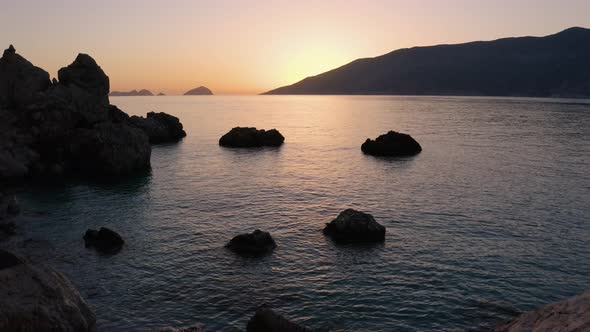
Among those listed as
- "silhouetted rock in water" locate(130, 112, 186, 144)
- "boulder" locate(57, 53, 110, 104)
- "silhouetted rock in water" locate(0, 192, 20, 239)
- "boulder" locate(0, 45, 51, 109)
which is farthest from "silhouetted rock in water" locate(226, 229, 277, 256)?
"silhouetted rock in water" locate(130, 112, 186, 144)

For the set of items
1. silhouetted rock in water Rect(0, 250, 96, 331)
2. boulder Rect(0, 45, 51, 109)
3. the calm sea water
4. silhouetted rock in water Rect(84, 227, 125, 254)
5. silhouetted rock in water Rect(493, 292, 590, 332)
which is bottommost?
the calm sea water

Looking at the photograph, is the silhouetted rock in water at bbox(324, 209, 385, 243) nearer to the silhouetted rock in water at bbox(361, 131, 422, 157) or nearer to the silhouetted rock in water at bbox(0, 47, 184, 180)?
the silhouetted rock in water at bbox(0, 47, 184, 180)

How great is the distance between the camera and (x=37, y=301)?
63.0 ft

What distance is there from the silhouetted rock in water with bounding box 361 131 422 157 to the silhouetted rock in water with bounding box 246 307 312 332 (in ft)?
206

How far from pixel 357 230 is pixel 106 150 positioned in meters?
42.3

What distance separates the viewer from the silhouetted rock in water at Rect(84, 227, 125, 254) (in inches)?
1296

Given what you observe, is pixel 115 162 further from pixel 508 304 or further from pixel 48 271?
pixel 508 304

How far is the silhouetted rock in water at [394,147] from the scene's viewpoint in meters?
80.0

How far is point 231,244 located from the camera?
32.8m

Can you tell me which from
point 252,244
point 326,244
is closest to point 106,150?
point 252,244

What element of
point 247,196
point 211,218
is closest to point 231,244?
point 211,218

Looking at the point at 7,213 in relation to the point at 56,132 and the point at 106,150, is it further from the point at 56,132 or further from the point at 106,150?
the point at 56,132

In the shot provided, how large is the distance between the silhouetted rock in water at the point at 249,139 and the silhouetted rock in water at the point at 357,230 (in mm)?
60545

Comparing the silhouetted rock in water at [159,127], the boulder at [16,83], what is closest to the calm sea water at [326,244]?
the boulder at [16,83]
